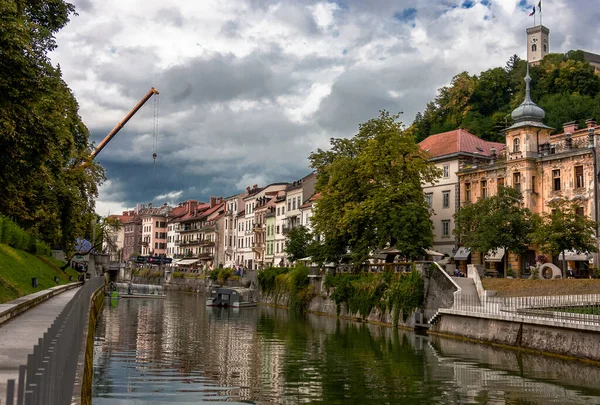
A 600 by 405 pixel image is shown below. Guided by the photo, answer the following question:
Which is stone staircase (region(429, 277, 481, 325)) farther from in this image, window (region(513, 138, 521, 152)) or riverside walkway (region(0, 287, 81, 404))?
riverside walkway (region(0, 287, 81, 404))

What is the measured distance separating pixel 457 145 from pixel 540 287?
95.0 ft

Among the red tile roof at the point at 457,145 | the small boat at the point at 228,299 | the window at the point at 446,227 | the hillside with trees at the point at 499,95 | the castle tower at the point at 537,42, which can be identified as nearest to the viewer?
the window at the point at 446,227

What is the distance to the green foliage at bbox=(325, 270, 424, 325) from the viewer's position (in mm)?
43969

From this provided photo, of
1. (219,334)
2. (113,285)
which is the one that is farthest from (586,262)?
(113,285)

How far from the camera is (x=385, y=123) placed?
174 ft

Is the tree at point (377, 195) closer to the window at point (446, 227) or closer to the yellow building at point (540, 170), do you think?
the yellow building at point (540, 170)

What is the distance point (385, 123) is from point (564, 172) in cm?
1494

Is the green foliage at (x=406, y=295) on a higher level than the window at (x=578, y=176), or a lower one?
lower

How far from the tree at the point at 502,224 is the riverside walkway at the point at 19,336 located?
107 feet

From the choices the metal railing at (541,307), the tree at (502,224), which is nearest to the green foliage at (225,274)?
the tree at (502,224)

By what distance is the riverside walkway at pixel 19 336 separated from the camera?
448 inches

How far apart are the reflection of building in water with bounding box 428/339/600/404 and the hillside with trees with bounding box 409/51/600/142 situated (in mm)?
56426

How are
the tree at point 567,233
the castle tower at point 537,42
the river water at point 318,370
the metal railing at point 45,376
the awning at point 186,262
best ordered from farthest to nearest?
the castle tower at point 537,42
the awning at point 186,262
the tree at point 567,233
the river water at point 318,370
the metal railing at point 45,376

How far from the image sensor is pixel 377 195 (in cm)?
4947
